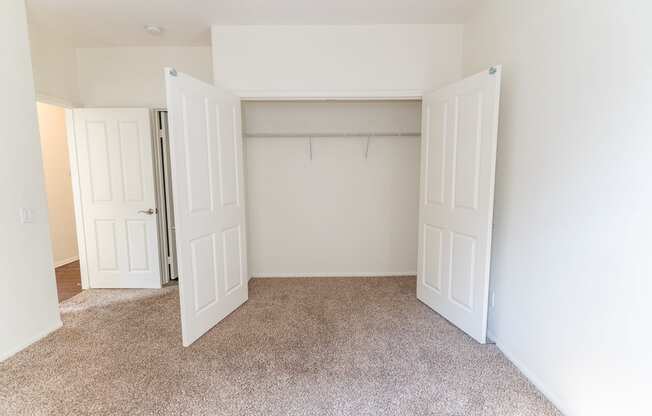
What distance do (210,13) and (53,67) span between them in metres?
1.86

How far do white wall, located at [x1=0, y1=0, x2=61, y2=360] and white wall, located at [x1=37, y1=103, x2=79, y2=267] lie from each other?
235 cm

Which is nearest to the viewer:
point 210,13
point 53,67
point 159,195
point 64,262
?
point 210,13

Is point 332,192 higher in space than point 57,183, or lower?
lower

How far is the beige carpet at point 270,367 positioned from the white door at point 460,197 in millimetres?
272

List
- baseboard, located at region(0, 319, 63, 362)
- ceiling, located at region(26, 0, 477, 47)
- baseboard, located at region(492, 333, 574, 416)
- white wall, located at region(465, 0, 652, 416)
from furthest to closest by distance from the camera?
ceiling, located at region(26, 0, 477, 47) < baseboard, located at region(0, 319, 63, 362) < baseboard, located at region(492, 333, 574, 416) < white wall, located at region(465, 0, 652, 416)

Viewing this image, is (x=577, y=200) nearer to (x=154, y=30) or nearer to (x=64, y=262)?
(x=154, y=30)

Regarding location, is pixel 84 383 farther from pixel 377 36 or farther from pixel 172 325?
pixel 377 36

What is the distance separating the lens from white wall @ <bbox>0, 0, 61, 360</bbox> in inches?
86.2

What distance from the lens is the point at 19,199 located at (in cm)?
228

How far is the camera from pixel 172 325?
2.67 meters

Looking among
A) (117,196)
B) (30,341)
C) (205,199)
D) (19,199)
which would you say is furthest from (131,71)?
(30,341)

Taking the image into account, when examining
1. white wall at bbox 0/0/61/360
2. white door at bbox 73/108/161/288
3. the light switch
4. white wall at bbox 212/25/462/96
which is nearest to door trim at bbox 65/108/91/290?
white door at bbox 73/108/161/288

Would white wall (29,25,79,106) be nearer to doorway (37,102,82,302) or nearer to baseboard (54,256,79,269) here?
doorway (37,102,82,302)

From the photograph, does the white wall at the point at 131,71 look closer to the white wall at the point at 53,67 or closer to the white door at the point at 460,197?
the white wall at the point at 53,67
